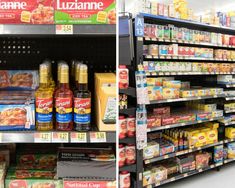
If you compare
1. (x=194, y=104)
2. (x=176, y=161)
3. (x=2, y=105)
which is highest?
(x=2, y=105)

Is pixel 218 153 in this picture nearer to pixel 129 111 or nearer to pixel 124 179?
pixel 124 179

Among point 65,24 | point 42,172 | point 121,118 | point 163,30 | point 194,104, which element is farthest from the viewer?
point 194,104

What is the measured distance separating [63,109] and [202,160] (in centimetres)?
322

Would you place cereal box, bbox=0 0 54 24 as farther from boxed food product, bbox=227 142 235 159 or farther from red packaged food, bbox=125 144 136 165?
boxed food product, bbox=227 142 235 159

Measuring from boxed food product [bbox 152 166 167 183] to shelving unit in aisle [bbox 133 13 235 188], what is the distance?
2 centimetres


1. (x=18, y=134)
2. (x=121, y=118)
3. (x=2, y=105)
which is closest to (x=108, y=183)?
(x=18, y=134)

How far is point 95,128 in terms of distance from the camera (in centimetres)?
123

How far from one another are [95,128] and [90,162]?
0.17 metres

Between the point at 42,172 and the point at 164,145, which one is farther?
the point at 164,145

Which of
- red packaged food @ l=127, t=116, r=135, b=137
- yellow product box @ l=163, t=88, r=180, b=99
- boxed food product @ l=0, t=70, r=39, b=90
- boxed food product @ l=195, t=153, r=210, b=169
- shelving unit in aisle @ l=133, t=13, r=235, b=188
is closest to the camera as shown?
boxed food product @ l=0, t=70, r=39, b=90

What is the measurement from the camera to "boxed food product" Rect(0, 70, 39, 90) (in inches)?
57.3

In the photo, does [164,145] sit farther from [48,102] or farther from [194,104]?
[48,102]

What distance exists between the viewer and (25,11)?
114 centimetres

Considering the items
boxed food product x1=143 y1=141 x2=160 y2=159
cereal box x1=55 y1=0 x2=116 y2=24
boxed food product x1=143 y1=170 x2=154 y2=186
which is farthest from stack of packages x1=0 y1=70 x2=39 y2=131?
boxed food product x1=143 y1=170 x2=154 y2=186
